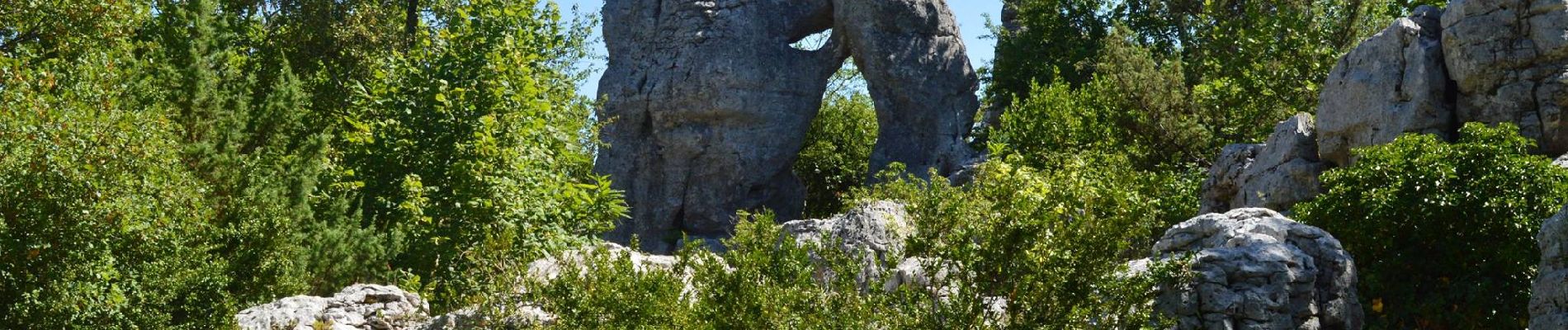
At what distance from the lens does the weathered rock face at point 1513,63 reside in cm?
1780

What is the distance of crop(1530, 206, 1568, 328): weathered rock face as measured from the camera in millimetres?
12094

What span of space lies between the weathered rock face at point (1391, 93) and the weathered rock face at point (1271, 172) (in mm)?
302

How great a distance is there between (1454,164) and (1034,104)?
14.7 m

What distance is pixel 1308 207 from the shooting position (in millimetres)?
16234

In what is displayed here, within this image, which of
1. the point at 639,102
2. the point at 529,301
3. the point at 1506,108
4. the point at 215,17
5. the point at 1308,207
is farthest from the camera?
the point at 639,102

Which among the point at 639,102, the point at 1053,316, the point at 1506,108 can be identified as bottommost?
the point at 1053,316

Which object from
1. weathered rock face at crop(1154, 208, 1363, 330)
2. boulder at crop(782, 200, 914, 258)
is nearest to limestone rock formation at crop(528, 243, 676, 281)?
boulder at crop(782, 200, 914, 258)

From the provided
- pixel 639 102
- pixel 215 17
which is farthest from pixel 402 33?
pixel 215 17

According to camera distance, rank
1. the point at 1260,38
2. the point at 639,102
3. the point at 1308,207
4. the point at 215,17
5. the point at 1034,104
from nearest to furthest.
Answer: the point at 1308,207 → the point at 215,17 → the point at 1260,38 → the point at 1034,104 → the point at 639,102

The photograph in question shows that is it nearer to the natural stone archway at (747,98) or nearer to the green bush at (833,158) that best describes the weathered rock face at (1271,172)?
the natural stone archway at (747,98)

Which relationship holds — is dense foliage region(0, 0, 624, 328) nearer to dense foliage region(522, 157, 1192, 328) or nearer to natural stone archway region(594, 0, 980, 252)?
dense foliage region(522, 157, 1192, 328)

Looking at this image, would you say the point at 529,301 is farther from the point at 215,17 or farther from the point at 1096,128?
the point at 1096,128

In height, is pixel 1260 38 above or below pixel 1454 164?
above

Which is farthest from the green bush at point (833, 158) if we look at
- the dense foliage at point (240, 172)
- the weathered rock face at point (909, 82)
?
the dense foliage at point (240, 172)
